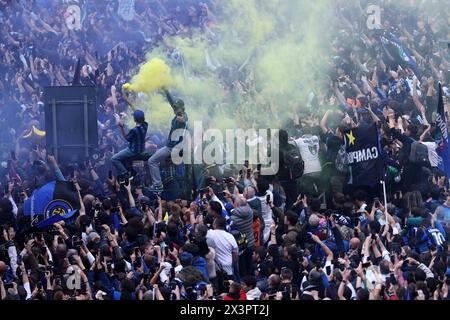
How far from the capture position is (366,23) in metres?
25.2

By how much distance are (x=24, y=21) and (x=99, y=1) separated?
156 centimetres

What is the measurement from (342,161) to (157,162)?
8.71ft

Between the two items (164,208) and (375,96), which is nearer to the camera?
(164,208)

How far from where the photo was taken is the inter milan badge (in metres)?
17.1

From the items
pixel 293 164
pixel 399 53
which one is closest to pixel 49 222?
pixel 293 164

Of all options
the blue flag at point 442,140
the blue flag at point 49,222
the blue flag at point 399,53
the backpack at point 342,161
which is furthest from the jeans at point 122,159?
the blue flag at point 399,53

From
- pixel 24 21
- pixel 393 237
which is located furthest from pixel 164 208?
pixel 24 21

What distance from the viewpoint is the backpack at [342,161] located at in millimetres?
18047

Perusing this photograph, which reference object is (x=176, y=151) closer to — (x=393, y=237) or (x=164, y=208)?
(x=164, y=208)

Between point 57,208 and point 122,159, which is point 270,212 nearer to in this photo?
point 57,208

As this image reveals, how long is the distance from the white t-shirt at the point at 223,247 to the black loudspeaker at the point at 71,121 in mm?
4016

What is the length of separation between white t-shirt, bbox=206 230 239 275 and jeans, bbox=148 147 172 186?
3891mm

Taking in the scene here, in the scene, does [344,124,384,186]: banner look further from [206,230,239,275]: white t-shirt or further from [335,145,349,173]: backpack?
[206,230,239,275]: white t-shirt
